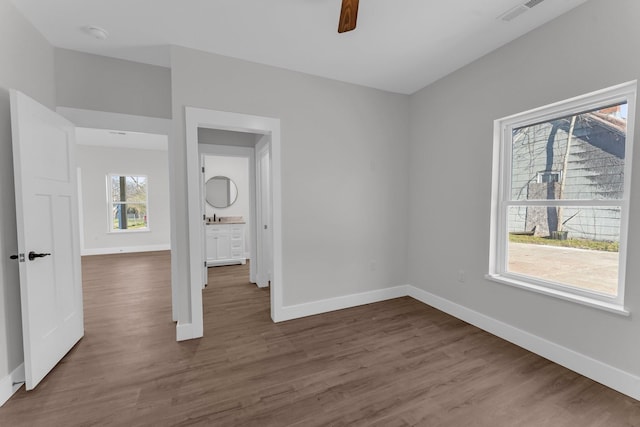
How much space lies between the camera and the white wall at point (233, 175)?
6.17 m

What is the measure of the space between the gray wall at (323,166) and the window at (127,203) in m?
6.04

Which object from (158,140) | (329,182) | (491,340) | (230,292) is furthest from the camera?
(158,140)

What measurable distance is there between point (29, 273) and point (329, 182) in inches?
106

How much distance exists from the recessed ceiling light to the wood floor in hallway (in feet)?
9.20

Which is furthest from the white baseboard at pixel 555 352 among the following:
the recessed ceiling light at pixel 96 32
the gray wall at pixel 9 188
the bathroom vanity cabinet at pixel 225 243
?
the recessed ceiling light at pixel 96 32

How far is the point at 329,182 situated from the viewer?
10.7ft

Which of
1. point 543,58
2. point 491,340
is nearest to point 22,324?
point 491,340

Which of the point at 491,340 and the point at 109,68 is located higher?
the point at 109,68

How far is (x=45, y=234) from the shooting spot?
83.2 inches

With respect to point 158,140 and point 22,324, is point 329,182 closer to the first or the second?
point 22,324

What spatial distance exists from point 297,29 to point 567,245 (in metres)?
2.94

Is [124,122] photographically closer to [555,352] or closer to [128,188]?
[555,352]

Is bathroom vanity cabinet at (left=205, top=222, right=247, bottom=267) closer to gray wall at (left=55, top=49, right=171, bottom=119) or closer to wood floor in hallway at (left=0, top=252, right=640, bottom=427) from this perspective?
wood floor in hallway at (left=0, top=252, right=640, bottom=427)

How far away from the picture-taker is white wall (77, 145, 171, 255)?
6844mm
